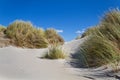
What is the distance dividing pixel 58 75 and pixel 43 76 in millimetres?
260

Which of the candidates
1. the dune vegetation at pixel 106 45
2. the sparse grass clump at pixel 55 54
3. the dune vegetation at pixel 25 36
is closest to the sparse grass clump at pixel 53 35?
the dune vegetation at pixel 25 36

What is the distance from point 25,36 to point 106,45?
22.6 feet

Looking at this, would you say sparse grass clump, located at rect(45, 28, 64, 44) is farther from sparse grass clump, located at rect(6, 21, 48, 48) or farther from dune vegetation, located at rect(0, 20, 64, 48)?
sparse grass clump, located at rect(6, 21, 48, 48)

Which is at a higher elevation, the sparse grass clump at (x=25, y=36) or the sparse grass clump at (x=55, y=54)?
the sparse grass clump at (x=25, y=36)

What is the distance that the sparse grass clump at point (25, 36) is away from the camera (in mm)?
11992

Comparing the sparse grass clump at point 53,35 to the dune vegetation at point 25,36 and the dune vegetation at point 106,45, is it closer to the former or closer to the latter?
the dune vegetation at point 25,36

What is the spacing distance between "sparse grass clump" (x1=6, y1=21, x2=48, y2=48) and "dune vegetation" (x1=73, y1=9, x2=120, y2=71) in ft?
16.4

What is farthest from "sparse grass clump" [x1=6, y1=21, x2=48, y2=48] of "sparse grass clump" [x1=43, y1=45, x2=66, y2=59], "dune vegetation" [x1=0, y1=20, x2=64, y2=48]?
"sparse grass clump" [x1=43, y1=45, x2=66, y2=59]

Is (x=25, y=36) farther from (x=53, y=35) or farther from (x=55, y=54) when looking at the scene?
(x=55, y=54)

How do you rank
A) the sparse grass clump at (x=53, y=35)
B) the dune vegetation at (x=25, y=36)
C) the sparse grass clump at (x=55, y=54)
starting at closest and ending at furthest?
1. the sparse grass clump at (x=55, y=54)
2. the dune vegetation at (x=25, y=36)
3. the sparse grass clump at (x=53, y=35)

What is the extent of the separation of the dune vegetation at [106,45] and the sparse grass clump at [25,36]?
16.4 ft

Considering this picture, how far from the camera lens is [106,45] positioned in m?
5.81

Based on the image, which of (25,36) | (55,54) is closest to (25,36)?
(25,36)

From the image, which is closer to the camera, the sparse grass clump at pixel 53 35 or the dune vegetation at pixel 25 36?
the dune vegetation at pixel 25 36
